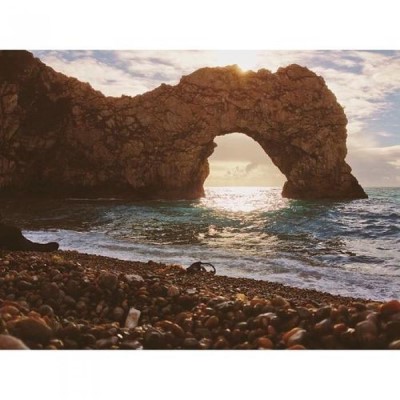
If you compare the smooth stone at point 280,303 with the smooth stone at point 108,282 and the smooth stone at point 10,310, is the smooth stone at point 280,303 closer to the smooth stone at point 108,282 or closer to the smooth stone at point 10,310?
the smooth stone at point 108,282

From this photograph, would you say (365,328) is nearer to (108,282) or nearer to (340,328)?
→ (340,328)

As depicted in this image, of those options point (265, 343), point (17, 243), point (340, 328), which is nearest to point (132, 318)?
point (265, 343)

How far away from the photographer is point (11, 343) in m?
3.03

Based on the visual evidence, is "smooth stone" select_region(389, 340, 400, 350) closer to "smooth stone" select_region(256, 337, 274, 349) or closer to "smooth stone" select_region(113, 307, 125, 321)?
"smooth stone" select_region(256, 337, 274, 349)

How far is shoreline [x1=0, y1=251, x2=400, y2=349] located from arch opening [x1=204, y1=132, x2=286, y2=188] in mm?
1922

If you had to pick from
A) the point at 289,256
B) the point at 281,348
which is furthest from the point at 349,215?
the point at 281,348

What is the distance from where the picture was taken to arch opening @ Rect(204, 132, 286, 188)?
19.1 ft

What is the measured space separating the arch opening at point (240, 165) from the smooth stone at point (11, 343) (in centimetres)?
332

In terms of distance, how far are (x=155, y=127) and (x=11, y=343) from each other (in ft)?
17.7

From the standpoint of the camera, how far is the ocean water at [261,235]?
5.10 metres

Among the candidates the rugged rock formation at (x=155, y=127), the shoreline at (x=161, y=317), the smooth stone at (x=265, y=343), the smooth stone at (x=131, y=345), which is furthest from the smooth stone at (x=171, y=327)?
the rugged rock formation at (x=155, y=127)

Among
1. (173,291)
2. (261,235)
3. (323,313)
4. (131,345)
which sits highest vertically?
(261,235)

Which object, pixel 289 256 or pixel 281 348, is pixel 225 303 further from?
pixel 289 256
